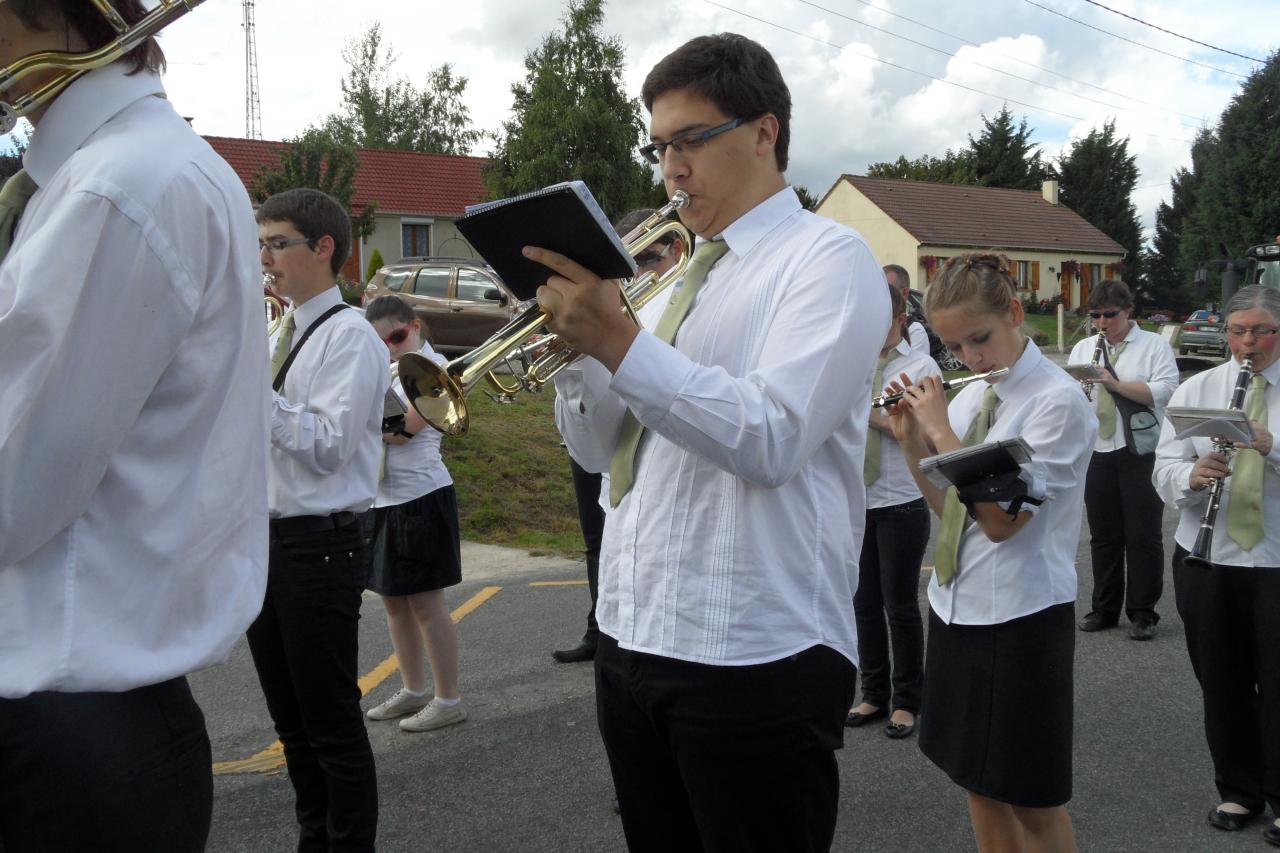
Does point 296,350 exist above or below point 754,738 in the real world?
above

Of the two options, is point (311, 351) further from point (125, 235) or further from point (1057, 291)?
point (1057, 291)

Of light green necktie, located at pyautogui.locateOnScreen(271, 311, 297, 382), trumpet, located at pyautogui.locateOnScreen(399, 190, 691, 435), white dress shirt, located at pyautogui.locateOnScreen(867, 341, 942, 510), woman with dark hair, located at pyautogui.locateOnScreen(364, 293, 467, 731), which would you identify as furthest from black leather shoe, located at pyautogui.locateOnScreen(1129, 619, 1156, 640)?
light green necktie, located at pyautogui.locateOnScreen(271, 311, 297, 382)

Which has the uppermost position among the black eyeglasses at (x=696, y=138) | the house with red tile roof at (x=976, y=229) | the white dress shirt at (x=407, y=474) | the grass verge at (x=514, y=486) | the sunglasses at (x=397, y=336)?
the house with red tile roof at (x=976, y=229)

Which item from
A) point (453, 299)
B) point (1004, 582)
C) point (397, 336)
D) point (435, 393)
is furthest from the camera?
point (453, 299)

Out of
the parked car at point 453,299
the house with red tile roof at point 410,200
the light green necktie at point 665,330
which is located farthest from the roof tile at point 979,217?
the light green necktie at point 665,330

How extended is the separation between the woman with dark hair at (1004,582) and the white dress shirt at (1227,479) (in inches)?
45.3

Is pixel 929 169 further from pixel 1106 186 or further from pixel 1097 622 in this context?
pixel 1097 622

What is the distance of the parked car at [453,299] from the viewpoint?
706 inches

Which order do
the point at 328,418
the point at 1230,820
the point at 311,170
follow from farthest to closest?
the point at 311,170 < the point at 1230,820 < the point at 328,418

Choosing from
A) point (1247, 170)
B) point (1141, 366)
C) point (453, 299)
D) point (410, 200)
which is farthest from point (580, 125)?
point (1141, 366)

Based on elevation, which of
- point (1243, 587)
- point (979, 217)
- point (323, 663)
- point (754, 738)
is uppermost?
point (979, 217)

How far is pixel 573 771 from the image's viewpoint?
4.58m

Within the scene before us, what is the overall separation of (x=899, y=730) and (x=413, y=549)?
93.1 inches

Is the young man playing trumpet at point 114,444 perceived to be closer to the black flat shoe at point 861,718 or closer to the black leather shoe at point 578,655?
the black flat shoe at point 861,718
